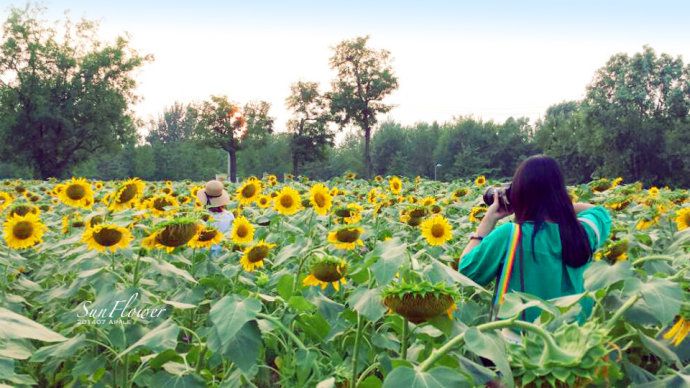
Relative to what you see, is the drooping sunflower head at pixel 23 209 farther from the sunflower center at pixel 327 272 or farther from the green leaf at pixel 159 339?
the sunflower center at pixel 327 272

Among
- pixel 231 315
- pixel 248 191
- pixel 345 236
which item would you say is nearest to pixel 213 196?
pixel 248 191

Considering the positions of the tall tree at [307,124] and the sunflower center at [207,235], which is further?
the tall tree at [307,124]

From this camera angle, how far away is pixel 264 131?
148ft

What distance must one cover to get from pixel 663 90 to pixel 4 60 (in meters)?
43.1

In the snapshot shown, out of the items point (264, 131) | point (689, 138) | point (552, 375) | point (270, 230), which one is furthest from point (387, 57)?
point (552, 375)

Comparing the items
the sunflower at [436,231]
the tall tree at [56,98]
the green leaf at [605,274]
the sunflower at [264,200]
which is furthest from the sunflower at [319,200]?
the tall tree at [56,98]

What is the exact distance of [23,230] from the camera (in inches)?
126

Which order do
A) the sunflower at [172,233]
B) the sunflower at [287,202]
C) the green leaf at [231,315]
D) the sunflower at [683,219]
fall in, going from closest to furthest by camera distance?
the green leaf at [231,315]
the sunflower at [172,233]
the sunflower at [683,219]
the sunflower at [287,202]

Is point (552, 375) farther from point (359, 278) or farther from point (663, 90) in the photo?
point (663, 90)

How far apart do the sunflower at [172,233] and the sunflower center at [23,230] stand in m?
1.57

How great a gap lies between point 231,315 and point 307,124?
4528 centimetres

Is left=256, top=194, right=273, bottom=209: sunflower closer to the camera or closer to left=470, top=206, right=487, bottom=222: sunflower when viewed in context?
left=470, top=206, right=487, bottom=222: sunflower

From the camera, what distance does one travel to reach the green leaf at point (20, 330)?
3.17 feet

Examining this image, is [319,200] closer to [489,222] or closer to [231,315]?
[489,222]
